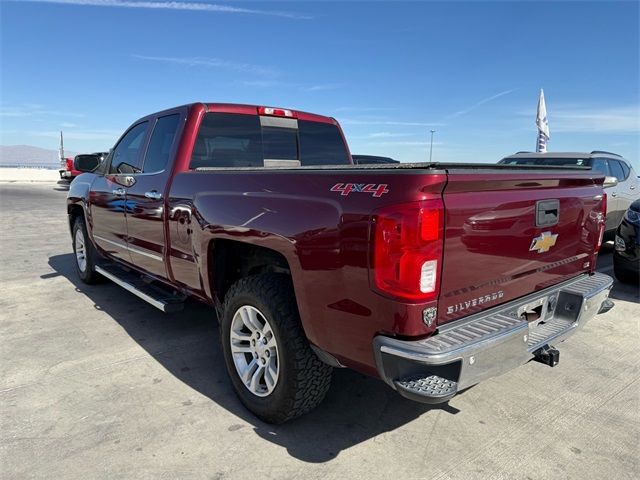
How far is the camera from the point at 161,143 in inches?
161

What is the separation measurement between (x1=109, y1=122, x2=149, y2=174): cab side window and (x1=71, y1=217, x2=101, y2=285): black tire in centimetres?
117

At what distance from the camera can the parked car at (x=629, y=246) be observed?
5559 millimetres

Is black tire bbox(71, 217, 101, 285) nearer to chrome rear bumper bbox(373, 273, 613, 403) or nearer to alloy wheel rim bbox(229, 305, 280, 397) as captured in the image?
alloy wheel rim bbox(229, 305, 280, 397)

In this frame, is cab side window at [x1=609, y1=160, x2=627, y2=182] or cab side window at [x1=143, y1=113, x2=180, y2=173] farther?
cab side window at [x1=609, y1=160, x2=627, y2=182]

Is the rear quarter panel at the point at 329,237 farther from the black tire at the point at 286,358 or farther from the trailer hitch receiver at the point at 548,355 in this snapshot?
the trailer hitch receiver at the point at 548,355

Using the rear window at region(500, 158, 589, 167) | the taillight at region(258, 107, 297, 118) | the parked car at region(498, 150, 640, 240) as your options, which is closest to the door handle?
the taillight at region(258, 107, 297, 118)

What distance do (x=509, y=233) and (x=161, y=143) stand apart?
301cm

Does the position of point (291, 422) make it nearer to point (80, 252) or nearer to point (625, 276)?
point (80, 252)

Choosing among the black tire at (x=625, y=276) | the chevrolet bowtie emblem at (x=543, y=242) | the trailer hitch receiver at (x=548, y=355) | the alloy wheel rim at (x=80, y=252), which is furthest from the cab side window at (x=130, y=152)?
the black tire at (x=625, y=276)

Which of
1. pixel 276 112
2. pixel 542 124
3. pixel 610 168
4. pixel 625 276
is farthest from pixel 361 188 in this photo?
pixel 542 124

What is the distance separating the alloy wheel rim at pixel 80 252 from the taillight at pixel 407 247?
4948mm

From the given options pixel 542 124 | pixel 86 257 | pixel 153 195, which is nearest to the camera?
pixel 153 195

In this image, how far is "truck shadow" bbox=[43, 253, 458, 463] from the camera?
8.95 feet

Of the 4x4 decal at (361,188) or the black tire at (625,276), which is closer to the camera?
the 4x4 decal at (361,188)
